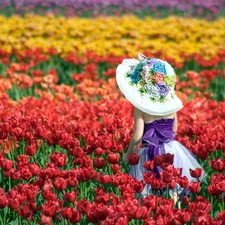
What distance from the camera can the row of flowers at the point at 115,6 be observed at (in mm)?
17734

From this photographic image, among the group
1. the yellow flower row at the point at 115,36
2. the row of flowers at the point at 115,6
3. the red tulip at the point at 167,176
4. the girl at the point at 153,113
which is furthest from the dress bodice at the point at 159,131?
the row of flowers at the point at 115,6

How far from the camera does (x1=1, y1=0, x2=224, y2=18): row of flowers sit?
58.2ft

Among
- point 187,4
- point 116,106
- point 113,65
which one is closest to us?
point 116,106

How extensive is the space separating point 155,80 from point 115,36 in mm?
7457

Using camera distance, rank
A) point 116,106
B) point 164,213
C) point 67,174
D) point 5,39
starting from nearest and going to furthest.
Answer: point 164,213 → point 67,174 → point 116,106 → point 5,39

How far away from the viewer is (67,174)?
418cm

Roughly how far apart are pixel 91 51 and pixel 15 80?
268 cm

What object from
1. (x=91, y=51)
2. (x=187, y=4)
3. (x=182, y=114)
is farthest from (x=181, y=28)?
(x=182, y=114)

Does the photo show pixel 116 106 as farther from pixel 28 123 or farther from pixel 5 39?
pixel 5 39

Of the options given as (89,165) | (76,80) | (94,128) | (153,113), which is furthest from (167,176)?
(76,80)

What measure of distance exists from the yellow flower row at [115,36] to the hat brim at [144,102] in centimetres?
542

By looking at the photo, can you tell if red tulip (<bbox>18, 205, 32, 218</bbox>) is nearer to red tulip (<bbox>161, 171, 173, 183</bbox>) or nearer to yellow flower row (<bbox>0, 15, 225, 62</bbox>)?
red tulip (<bbox>161, 171, 173, 183</bbox>)

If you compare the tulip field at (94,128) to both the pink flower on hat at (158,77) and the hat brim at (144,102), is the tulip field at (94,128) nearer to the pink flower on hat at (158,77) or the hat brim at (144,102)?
the hat brim at (144,102)

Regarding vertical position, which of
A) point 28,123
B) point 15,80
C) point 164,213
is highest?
point 164,213
